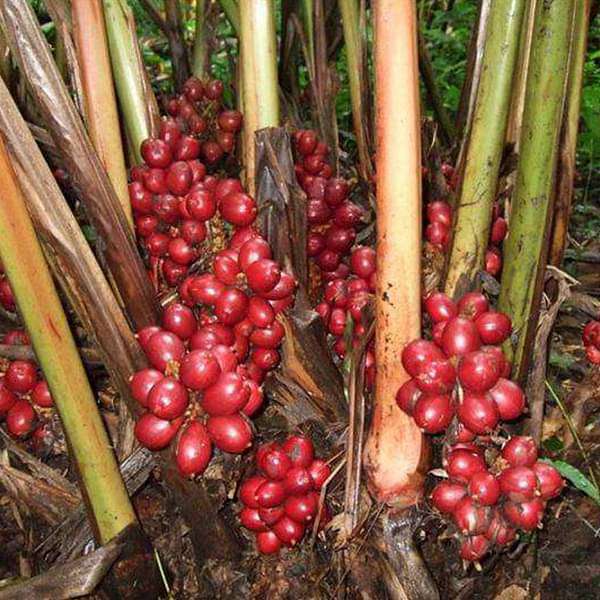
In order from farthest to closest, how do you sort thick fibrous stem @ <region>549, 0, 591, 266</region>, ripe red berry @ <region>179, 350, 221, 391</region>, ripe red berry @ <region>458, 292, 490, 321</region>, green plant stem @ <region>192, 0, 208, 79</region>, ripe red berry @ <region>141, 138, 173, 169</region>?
green plant stem @ <region>192, 0, 208, 79</region> → ripe red berry @ <region>141, 138, 173, 169</region> → thick fibrous stem @ <region>549, 0, 591, 266</region> → ripe red berry @ <region>458, 292, 490, 321</region> → ripe red berry @ <region>179, 350, 221, 391</region>

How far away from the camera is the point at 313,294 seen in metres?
2.27

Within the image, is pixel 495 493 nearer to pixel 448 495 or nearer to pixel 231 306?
pixel 448 495

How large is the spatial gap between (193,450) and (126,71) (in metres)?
1.17

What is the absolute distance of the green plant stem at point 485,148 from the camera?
62.7 inches

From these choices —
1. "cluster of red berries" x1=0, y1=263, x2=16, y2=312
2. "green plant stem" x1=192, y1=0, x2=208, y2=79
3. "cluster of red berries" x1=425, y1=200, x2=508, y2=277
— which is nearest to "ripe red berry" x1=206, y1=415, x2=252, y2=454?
"cluster of red berries" x1=425, y1=200, x2=508, y2=277

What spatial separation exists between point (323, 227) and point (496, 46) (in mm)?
838

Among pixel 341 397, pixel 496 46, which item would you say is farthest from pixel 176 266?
pixel 496 46

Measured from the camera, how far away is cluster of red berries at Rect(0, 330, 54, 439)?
75.0 inches

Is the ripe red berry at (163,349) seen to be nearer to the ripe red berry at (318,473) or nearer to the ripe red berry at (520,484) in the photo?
the ripe red berry at (318,473)

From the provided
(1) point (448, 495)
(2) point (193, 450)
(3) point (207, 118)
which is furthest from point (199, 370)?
(3) point (207, 118)

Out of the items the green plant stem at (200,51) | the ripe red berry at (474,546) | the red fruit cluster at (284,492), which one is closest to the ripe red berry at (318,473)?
the red fruit cluster at (284,492)

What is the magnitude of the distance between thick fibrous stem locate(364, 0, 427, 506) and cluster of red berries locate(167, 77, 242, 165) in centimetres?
112

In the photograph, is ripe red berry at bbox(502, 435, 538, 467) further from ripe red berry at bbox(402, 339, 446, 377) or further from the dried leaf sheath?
the dried leaf sheath

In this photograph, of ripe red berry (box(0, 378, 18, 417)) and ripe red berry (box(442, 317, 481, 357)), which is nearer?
ripe red berry (box(442, 317, 481, 357))
